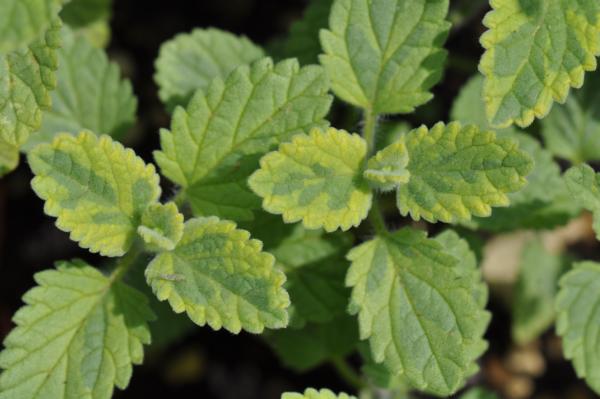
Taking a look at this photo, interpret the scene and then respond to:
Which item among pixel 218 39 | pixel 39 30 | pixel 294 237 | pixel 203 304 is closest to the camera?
pixel 39 30

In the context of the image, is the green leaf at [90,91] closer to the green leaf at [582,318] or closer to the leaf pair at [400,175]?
the leaf pair at [400,175]

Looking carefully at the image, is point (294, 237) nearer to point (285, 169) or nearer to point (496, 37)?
point (285, 169)

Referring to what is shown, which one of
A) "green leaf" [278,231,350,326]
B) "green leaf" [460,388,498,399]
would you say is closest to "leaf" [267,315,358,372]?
"green leaf" [278,231,350,326]

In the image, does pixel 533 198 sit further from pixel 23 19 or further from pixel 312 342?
pixel 23 19

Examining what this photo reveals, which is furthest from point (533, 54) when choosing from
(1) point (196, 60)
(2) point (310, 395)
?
(1) point (196, 60)

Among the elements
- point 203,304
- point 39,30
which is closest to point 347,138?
point 203,304

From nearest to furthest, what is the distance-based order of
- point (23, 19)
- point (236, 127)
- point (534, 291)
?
point (23, 19)
point (236, 127)
point (534, 291)

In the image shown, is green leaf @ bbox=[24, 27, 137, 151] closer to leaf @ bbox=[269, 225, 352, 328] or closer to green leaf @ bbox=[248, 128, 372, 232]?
leaf @ bbox=[269, 225, 352, 328]
